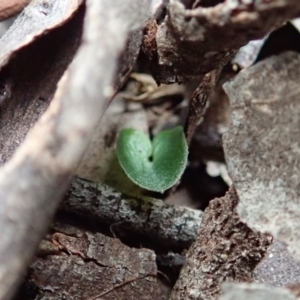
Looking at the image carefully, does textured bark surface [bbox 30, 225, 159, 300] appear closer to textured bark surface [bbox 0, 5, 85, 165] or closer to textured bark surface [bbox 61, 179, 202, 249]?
textured bark surface [bbox 61, 179, 202, 249]

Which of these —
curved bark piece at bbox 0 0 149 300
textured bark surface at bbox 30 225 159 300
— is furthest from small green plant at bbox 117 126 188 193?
curved bark piece at bbox 0 0 149 300

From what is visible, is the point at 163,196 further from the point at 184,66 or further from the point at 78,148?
the point at 78,148

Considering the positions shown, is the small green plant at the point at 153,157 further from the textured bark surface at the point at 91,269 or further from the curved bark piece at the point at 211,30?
the curved bark piece at the point at 211,30

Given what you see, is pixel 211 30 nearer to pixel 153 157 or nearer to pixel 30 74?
pixel 30 74

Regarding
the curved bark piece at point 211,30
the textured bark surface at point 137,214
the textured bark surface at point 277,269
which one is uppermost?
the curved bark piece at point 211,30

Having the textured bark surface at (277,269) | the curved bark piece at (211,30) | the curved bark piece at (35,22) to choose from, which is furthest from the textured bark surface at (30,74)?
the textured bark surface at (277,269)

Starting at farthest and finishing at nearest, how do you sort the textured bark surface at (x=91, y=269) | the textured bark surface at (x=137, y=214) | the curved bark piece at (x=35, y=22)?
the textured bark surface at (x=137, y=214) < the textured bark surface at (x=91, y=269) < the curved bark piece at (x=35, y=22)

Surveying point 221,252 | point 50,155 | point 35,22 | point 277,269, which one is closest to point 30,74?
point 35,22
